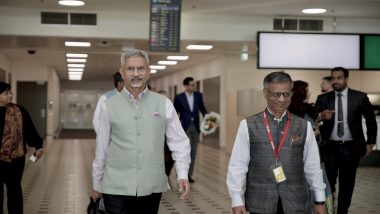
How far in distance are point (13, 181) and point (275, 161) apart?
3.25 m

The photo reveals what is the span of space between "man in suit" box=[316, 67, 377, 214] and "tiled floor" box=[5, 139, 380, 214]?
141cm

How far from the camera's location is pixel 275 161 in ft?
10.8

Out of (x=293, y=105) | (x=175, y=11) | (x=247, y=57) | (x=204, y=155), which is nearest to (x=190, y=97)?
(x=175, y=11)

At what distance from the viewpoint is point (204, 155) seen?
51.8ft

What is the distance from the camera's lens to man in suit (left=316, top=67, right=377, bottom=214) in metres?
6.07

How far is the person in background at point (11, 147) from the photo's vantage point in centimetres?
565

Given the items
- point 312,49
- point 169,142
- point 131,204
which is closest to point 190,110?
point 312,49

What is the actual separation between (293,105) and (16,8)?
6.15 m

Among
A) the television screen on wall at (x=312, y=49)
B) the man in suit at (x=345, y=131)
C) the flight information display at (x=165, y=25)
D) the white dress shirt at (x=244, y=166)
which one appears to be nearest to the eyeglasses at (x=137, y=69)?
the white dress shirt at (x=244, y=166)

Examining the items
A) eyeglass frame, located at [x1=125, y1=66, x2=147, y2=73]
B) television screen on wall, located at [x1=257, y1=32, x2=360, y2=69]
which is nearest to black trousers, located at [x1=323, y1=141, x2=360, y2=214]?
eyeglass frame, located at [x1=125, y1=66, x2=147, y2=73]

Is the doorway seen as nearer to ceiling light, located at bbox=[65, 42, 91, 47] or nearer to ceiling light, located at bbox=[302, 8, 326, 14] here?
ceiling light, located at bbox=[65, 42, 91, 47]

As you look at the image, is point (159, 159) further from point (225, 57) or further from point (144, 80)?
point (225, 57)

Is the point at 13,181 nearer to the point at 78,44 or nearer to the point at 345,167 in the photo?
the point at 345,167

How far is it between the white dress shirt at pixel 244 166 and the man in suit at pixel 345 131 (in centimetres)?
277
